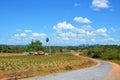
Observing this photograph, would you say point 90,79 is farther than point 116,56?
No

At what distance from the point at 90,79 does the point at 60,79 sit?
3059 mm

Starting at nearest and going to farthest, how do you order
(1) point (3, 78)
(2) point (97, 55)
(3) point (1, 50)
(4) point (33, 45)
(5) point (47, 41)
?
(1) point (3, 78) < (2) point (97, 55) < (5) point (47, 41) < (3) point (1, 50) < (4) point (33, 45)

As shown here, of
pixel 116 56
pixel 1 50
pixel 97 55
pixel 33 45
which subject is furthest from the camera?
pixel 33 45

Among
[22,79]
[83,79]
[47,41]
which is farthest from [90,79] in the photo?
[47,41]

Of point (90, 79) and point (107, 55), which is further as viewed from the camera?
point (107, 55)

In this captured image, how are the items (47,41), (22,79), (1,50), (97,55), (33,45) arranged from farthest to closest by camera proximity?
(33,45) → (1,50) → (47,41) → (97,55) → (22,79)

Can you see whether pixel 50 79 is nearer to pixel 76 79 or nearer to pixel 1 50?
pixel 76 79

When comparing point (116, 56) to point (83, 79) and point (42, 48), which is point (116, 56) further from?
point (42, 48)

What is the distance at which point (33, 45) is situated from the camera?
18212cm

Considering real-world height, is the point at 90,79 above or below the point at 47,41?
below

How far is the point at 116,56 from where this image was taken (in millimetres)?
99312

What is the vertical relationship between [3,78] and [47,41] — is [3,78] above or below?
below

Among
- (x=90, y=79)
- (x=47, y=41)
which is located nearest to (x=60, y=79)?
(x=90, y=79)

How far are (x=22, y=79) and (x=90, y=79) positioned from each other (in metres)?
6.37
